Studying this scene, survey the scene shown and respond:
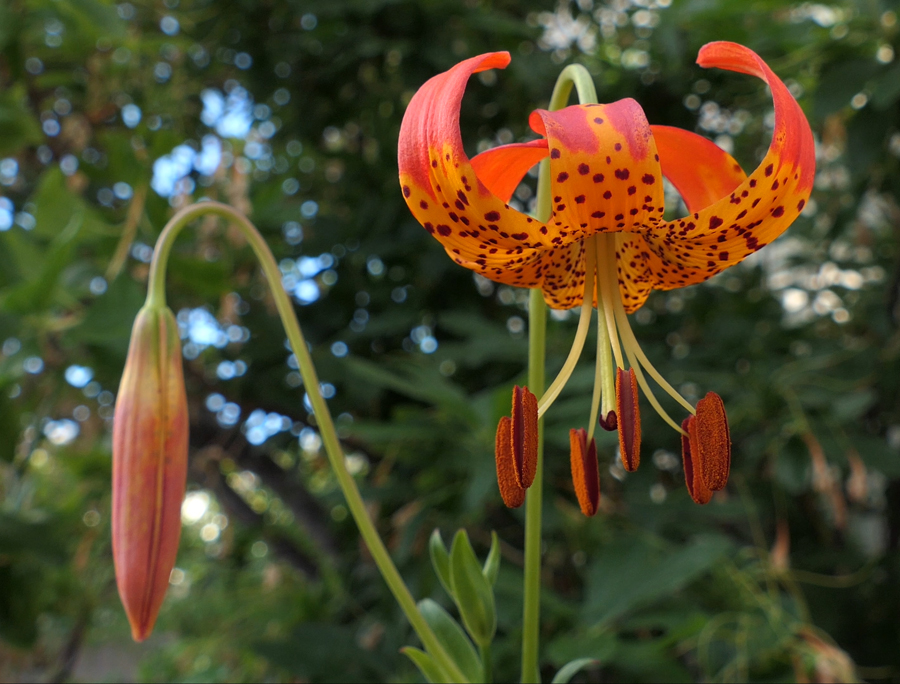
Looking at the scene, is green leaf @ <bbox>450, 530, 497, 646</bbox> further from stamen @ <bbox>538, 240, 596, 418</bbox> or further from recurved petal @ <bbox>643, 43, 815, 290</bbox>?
recurved petal @ <bbox>643, 43, 815, 290</bbox>

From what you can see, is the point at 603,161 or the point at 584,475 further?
the point at 584,475

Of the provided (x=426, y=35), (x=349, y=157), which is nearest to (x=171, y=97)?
(x=349, y=157)

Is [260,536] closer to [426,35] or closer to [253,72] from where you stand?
[253,72]

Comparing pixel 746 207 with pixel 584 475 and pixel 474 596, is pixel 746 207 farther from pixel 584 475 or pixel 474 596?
pixel 474 596

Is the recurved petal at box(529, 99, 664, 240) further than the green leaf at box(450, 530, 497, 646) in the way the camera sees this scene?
No

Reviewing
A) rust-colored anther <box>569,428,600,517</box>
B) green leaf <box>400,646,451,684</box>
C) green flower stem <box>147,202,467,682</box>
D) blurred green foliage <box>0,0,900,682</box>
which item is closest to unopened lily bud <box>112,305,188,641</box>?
green flower stem <box>147,202,467,682</box>

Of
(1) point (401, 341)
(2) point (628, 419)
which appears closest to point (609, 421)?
(2) point (628, 419)

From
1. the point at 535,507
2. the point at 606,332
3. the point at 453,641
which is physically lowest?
the point at 453,641
